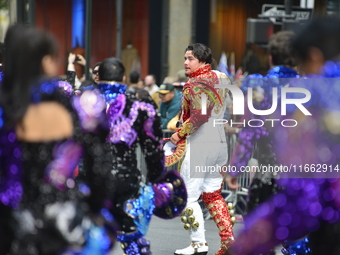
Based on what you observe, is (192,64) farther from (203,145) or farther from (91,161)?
(91,161)

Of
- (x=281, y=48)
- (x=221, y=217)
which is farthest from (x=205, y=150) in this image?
(x=281, y=48)

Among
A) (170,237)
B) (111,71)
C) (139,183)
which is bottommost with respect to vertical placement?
(170,237)

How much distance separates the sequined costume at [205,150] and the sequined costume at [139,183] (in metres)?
2.02

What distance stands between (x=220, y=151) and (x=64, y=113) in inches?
144

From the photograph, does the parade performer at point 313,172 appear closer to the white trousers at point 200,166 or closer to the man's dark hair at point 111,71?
the man's dark hair at point 111,71

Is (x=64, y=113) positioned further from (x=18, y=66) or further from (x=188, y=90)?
(x=188, y=90)

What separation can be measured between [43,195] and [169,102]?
794 cm

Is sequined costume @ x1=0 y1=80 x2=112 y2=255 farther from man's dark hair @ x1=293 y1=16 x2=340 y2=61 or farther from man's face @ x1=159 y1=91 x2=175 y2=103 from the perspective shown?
Result: man's face @ x1=159 y1=91 x2=175 y2=103

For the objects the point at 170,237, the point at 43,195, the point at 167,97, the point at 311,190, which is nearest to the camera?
the point at 43,195

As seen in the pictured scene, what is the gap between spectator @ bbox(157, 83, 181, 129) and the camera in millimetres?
11195

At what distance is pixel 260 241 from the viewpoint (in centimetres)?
378

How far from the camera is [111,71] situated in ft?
16.4

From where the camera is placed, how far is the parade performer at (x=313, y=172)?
3.75 metres

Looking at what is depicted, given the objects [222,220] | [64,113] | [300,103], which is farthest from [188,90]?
[64,113]
